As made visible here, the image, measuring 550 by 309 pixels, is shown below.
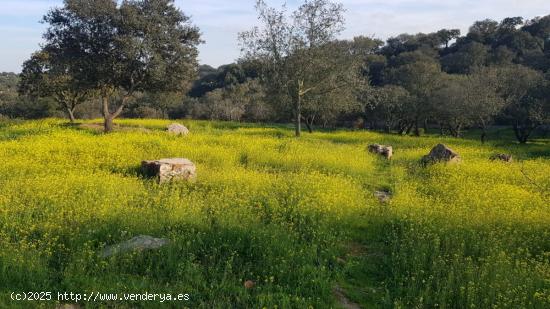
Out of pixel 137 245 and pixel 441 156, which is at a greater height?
pixel 441 156

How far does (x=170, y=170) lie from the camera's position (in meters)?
14.6

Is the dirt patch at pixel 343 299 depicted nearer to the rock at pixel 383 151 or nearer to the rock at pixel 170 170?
the rock at pixel 170 170

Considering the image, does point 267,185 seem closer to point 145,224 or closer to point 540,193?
point 145,224

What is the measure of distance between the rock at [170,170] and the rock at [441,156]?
474 inches

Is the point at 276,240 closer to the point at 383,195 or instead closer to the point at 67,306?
the point at 67,306

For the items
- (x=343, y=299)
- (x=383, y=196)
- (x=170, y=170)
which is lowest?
(x=343, y=299)

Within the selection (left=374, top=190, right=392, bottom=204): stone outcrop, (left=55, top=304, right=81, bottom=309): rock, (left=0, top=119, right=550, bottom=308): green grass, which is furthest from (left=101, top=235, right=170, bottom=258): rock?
(left=374, top=190, right=392, bottom=204): stone outcrop

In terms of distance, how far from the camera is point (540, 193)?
14758 millimetres

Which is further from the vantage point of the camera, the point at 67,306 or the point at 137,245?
the point at 137,245

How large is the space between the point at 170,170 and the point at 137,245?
640 centimetres

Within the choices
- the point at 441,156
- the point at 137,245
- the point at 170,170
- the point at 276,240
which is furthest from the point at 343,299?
the point at 441,156

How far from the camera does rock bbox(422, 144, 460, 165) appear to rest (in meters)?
20.8

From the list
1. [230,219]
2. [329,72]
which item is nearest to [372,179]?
[230,219]

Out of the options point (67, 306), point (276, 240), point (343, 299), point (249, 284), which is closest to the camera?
point (67, 306)
